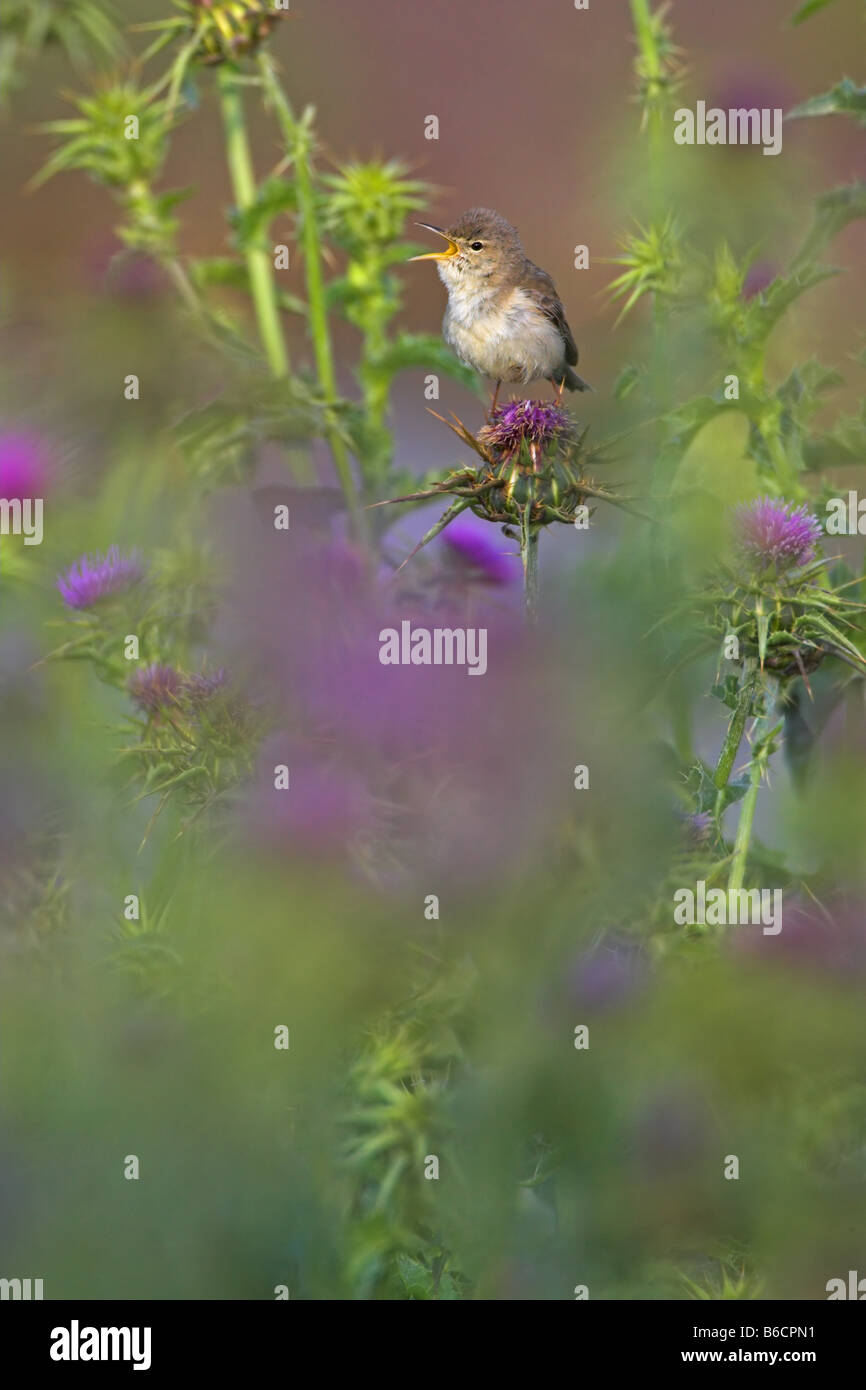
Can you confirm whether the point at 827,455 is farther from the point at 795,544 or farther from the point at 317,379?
the point at 317,379

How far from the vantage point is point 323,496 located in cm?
405

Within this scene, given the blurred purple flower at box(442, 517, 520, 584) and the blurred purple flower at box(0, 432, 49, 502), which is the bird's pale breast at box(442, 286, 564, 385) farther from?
the blurred purple flower at box(0, 432, 49, 502)

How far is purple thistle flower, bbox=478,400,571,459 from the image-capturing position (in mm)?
3125

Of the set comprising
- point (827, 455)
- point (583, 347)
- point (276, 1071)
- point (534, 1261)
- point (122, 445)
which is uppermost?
point (583, 347)

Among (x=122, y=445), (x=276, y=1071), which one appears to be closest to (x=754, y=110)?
(x=122, y=445)

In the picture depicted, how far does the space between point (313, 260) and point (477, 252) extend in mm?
636

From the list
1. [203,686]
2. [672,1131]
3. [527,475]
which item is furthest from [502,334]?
[672,1131]

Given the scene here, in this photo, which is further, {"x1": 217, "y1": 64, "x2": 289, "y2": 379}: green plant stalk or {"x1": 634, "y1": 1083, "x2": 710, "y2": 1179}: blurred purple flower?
{"x1": 217, "y1": 64, "x2": 289, "y2": 379}: green plant stalk

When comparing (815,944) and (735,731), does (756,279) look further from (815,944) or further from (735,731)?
(815,944)

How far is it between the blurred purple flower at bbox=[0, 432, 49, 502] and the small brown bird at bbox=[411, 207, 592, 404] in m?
1.00

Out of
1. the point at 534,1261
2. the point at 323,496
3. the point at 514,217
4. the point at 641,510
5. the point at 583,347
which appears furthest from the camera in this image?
the point at 514,217

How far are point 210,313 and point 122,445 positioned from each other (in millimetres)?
555

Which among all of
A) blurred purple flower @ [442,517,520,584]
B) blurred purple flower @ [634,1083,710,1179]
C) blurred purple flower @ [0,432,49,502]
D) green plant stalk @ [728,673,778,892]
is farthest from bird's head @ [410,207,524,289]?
blurred purple flower @ [634,1083,710,1179]

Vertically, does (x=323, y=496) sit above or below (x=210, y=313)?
below
